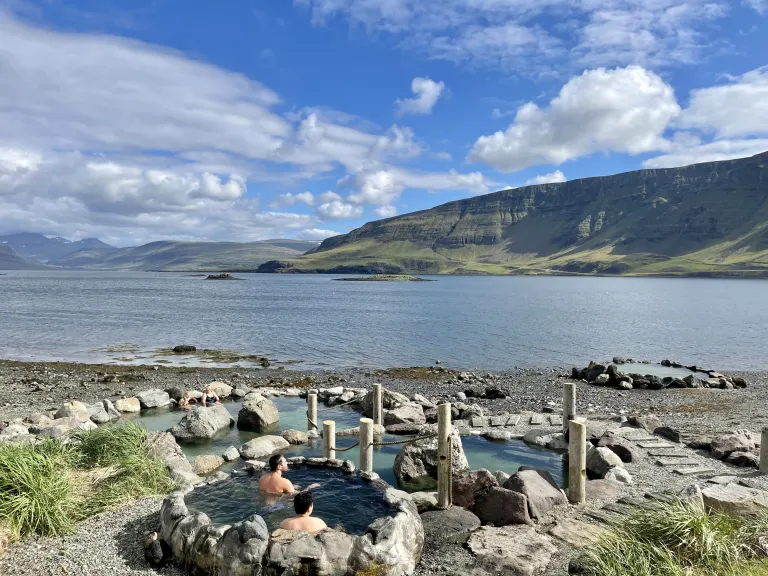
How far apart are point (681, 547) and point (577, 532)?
268 cm

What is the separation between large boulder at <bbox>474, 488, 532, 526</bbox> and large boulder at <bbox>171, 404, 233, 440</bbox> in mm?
13581

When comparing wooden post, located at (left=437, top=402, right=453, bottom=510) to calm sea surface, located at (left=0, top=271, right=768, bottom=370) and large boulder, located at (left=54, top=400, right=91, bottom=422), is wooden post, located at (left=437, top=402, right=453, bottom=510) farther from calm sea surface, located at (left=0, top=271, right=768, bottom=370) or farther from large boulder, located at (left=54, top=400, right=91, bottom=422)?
calm sea surface, located at (left=0, top=271, right=768, bottom=370)

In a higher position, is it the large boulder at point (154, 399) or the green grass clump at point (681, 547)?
the green grass clump at point (681, 547)

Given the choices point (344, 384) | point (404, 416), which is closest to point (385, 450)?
point (404, 416)

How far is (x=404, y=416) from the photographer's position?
2456 centimetres

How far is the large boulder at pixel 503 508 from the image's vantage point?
42.6 feet

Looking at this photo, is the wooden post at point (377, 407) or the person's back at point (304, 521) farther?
the wooden post at point (377, 407)

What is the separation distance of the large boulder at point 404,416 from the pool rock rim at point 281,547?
12879 millimetres

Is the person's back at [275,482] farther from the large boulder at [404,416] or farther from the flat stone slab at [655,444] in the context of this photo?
the flat stone slab at [655,444]

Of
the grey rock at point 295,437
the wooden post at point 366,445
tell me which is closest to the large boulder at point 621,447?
the wooden post at point 366,445

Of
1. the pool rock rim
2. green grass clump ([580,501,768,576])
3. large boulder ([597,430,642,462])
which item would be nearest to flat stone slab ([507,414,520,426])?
large boulder ([597,430,642,462])

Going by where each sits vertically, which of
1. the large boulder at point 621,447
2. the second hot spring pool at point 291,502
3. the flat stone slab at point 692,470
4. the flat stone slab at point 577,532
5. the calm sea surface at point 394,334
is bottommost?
the calm sea surface at point 394,334

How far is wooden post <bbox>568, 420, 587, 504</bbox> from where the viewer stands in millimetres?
14594

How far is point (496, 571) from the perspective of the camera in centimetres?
1063
